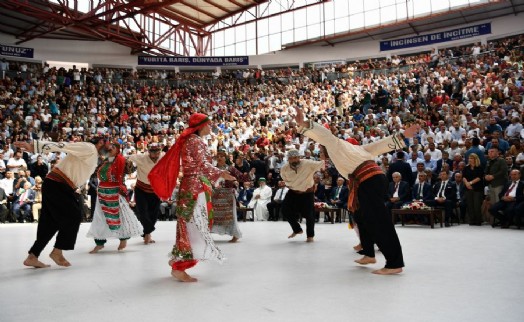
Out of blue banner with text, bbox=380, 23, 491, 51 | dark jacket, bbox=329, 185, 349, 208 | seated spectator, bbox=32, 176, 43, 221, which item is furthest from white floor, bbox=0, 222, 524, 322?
blue banner with text, bbox=380, 23, 491, 51

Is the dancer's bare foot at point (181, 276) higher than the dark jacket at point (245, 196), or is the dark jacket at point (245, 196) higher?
the dark jacket at point (245, 196)

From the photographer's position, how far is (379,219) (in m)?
4.48

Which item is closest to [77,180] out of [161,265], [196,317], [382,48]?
[161,265]

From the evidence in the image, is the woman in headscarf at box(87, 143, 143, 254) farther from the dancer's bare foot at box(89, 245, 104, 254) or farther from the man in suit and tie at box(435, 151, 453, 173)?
the man in suit and tie at box(435, 151, 453, 173)

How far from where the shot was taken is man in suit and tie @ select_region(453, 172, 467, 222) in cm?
1022

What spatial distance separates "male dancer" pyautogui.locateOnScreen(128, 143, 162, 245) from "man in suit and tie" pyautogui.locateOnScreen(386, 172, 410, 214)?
220 inches

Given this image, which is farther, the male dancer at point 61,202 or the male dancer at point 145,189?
the male dancer at point 145,189

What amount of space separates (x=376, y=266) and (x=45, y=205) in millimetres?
3603

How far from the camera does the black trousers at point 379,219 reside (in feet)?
14.5

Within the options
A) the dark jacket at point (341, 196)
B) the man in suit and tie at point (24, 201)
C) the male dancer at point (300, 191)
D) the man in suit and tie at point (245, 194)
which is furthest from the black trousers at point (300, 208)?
the man in suit and tie at point (24, 201)

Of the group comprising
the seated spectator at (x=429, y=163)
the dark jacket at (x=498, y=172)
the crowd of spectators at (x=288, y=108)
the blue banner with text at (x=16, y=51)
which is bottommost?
the dark jacket at (x=498, y=172)

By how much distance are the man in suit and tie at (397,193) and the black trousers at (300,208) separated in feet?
11.6

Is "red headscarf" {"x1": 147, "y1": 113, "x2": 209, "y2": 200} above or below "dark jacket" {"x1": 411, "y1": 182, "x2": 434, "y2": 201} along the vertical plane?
above

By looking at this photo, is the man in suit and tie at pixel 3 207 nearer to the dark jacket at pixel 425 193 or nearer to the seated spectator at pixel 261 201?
the seated spectator at pixel 261 201
